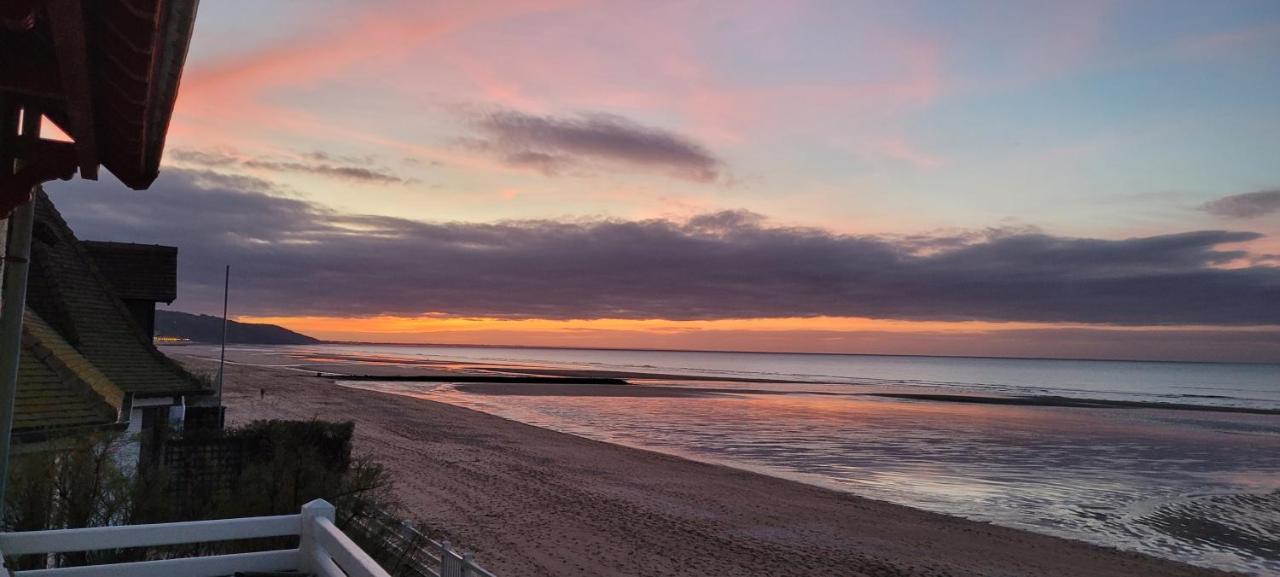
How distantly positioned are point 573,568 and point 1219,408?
77586 mm

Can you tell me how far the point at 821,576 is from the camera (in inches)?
617

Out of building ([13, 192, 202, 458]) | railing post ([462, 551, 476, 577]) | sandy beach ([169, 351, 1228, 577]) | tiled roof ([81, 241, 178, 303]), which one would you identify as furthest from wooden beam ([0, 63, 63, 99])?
tiled roof ([81, 241, 178, 303])

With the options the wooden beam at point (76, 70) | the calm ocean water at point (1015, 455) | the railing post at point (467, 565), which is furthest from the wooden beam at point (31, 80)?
the calm ocean water at point (1015, 455)

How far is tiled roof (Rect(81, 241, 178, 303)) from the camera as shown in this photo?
62.8 feet

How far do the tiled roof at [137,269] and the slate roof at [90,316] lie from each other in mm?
1992

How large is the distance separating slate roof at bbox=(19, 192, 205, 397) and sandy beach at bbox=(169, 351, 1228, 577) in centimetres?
639

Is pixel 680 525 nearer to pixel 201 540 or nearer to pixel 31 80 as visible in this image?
pixel 201 540

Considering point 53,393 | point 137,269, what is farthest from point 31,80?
point 137,269

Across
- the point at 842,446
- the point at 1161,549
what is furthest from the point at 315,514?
the point at 842,446

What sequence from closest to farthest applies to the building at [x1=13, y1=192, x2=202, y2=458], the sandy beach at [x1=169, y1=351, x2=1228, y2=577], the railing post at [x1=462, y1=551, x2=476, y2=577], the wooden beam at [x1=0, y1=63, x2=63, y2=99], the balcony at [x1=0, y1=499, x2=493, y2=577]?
the wooden beam at [x1=0, y1=63, x2=63, y2=99] → the balcony at [x1=0, y1=499, x2=493, y2=577] → the building at [x1=13, y1=192, x2=202, y2=458] → the railing post at [x1=462, y1=551, x2=476, y2=577] → the sandy beach at [x1=169, y1=351, x2=1228, y2=577]

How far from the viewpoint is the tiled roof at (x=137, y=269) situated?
19.2m

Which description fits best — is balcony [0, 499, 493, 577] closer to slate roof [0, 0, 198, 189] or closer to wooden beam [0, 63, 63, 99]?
slate roof [0, 0, 198, 189]

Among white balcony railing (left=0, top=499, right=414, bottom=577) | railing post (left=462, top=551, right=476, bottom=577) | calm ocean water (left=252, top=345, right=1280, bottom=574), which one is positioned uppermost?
white balcony railing (left=0, top=499, right=414, bottom=577)

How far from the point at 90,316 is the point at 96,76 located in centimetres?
1500
